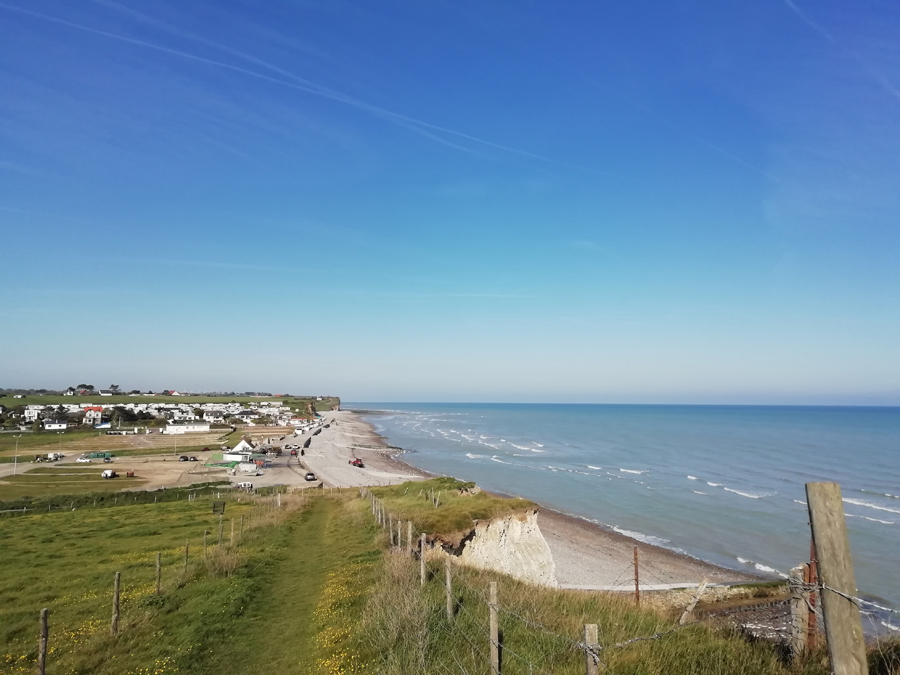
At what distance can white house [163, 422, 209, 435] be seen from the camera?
5517 inches

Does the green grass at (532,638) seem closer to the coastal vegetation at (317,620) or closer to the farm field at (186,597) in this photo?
the coastal vegetation at (317,620)

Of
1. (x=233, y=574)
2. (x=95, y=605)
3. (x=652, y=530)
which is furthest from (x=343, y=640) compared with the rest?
(x=652, y=530)

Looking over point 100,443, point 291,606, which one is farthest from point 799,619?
point 100,443

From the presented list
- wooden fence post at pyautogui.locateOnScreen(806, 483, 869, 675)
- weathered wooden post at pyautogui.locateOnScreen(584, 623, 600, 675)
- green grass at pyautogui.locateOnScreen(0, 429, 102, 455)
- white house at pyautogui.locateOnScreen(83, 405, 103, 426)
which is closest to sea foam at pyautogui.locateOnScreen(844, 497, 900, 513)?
wooden fence post at pyautogui.locateOnScreen(806, 483, 869, 675)

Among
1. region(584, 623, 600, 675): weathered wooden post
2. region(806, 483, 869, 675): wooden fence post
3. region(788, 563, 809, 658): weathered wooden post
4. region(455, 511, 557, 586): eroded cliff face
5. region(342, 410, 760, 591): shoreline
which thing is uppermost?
region(806, 483, 869, 675): wooden fence post

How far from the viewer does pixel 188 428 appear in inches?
5763

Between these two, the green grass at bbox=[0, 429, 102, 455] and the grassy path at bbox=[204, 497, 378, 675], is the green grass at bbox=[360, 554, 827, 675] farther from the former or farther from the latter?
the green grass at bbox=[0, 429, 102, 455]

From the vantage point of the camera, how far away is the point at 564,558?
32906 millimetres

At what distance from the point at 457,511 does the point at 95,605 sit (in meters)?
14.6

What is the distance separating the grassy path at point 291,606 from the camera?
1029 cm

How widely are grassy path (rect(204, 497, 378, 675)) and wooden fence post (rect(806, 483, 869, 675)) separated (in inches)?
327

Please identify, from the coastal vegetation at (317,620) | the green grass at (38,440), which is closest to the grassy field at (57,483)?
the green grass at (38,440)

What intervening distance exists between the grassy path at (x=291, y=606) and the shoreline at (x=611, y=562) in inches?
→ 510

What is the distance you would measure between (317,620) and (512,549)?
625 inches
